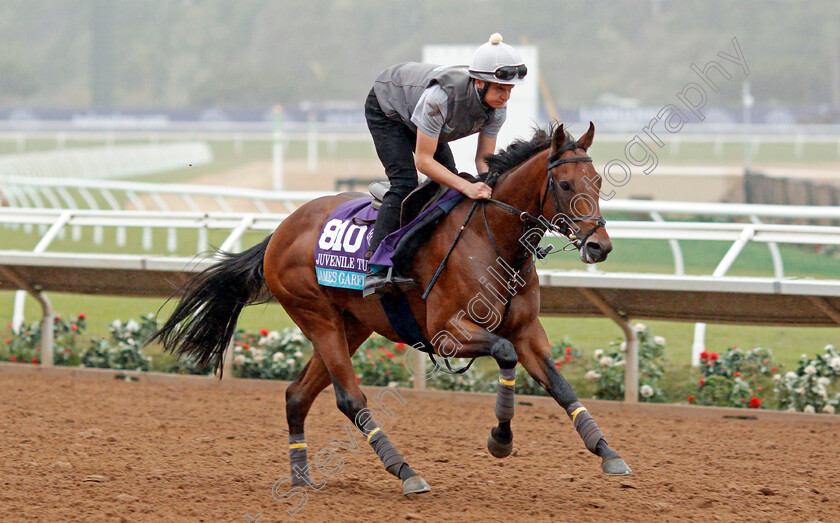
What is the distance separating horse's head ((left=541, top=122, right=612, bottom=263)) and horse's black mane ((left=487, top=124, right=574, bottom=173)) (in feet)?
0.64

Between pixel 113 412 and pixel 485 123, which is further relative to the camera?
pixel 113 412

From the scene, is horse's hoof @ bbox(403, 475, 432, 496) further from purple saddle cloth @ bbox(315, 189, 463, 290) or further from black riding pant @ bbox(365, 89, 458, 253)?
black riding pant @ bbox(365, 89, 458, 253)

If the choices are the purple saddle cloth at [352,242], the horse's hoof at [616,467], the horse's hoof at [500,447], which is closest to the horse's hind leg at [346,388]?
the purple saddle cloth at [352,242]

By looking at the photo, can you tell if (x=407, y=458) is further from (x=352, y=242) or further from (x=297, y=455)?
(x=352, y=242)

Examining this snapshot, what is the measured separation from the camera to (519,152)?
436 centimetres

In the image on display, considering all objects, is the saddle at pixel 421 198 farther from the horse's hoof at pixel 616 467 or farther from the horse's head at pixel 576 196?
the horse's hoof at pixel 616 467

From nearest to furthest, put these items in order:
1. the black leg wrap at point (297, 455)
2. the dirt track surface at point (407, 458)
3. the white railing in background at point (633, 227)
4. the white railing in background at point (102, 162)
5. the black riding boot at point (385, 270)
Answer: the dirt track surface at point (407, 458)
the black riding boot at point (385, 270)
the black leg wrap at point (297, 455)
the white railing in background at point (633, 227)
the white railing in background at point (102, 162)

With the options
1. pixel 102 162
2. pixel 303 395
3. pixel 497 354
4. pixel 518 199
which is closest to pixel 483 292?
pixel 497 354

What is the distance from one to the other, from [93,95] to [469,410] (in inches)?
2187

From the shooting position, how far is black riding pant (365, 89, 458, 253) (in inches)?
178

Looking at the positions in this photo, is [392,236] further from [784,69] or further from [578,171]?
[784,69]

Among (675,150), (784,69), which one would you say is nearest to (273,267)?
(675,150)

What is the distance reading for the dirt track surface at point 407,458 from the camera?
4.06m

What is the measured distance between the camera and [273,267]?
199 inches
